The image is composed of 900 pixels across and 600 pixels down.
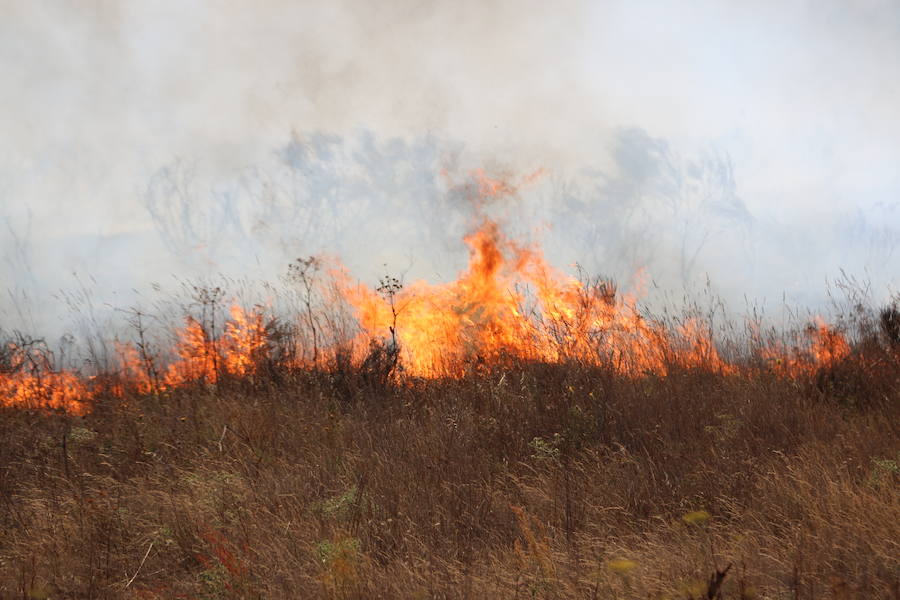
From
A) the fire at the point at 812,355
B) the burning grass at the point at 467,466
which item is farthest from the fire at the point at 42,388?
the fire at the point at 812,355

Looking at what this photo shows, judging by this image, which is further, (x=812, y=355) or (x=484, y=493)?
(x=812, y=355)

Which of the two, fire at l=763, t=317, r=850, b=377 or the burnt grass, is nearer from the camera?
the burnt grass

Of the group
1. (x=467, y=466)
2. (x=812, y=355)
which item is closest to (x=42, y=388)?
(x=467, y=466)

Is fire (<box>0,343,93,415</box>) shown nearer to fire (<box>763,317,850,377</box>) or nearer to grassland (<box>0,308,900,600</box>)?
grassland (<box>0,308,900,600</box>)

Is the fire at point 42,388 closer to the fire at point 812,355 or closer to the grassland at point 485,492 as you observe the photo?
the grassland at point 485,492

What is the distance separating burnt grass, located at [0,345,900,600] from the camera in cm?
313

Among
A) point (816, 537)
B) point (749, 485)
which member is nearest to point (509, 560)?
point (816, 537)

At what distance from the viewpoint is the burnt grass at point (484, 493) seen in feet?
10.3

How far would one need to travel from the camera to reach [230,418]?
624cm

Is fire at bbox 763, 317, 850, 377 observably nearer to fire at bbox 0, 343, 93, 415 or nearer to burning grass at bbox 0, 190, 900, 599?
burning grass at bbox 0, 190, 900, 599

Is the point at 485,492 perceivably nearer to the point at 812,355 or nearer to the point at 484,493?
the point at 484,493

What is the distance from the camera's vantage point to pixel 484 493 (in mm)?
4281

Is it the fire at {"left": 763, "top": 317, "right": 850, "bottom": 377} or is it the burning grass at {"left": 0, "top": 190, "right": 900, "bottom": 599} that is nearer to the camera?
the burning grass at {"left": 0, "top": 190, "right": 900, "bottom": 599}

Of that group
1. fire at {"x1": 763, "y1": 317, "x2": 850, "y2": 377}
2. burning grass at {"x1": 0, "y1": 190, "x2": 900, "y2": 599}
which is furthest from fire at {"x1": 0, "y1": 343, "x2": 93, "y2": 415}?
fire at {"x1": 763, "y1": 317, "x2": 850, "y2": 377}
